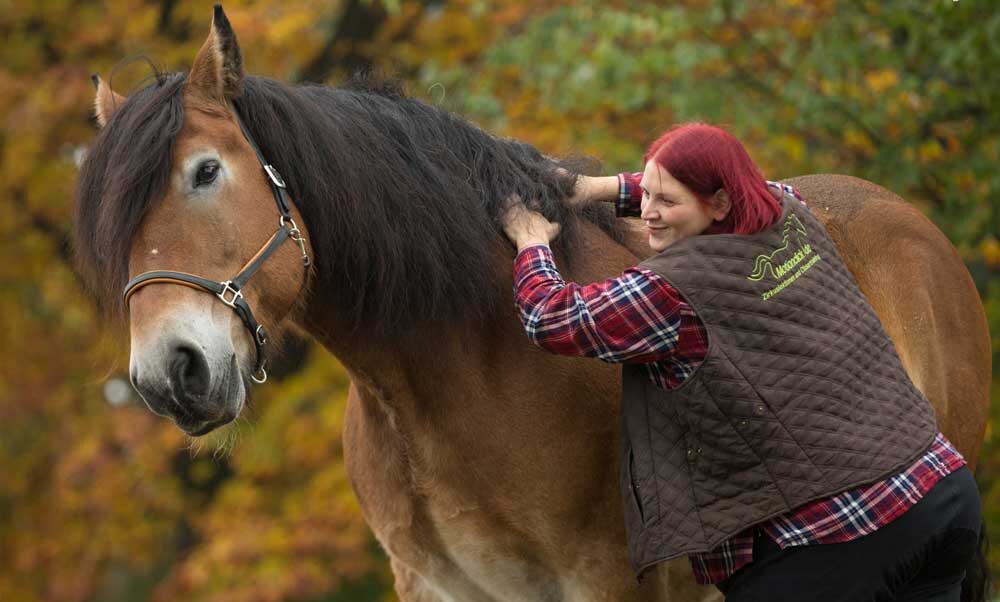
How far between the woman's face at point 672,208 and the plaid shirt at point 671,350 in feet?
0.71

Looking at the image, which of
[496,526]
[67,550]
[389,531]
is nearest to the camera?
[496,526]

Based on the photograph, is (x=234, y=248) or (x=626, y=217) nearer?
(x=234, y=248)

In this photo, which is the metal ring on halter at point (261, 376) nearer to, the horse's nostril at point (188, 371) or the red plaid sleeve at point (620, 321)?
the horse's nostril at point (188, 371)

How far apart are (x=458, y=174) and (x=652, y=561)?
1.30 m

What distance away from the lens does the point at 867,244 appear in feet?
14.2

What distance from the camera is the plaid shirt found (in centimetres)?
291

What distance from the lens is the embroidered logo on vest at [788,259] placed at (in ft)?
9.77

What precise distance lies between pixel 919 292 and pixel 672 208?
168cm

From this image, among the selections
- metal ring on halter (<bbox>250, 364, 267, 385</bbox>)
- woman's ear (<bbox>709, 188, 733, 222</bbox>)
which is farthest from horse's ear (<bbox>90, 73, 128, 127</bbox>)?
woman's ear (<bbox>709, 188, 733, 222</bbox>)

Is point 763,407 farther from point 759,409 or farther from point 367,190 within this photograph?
point 367,190

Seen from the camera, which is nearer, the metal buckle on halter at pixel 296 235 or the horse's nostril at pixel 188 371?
the horse's nostril at pixel 188 371

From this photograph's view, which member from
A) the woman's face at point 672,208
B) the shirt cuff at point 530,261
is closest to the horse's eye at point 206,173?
the shirt cuff at point 530,261

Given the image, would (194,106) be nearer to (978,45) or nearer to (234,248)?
(234,248)

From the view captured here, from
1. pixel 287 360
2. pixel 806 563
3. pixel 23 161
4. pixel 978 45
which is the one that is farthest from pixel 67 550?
pixel 806 563
